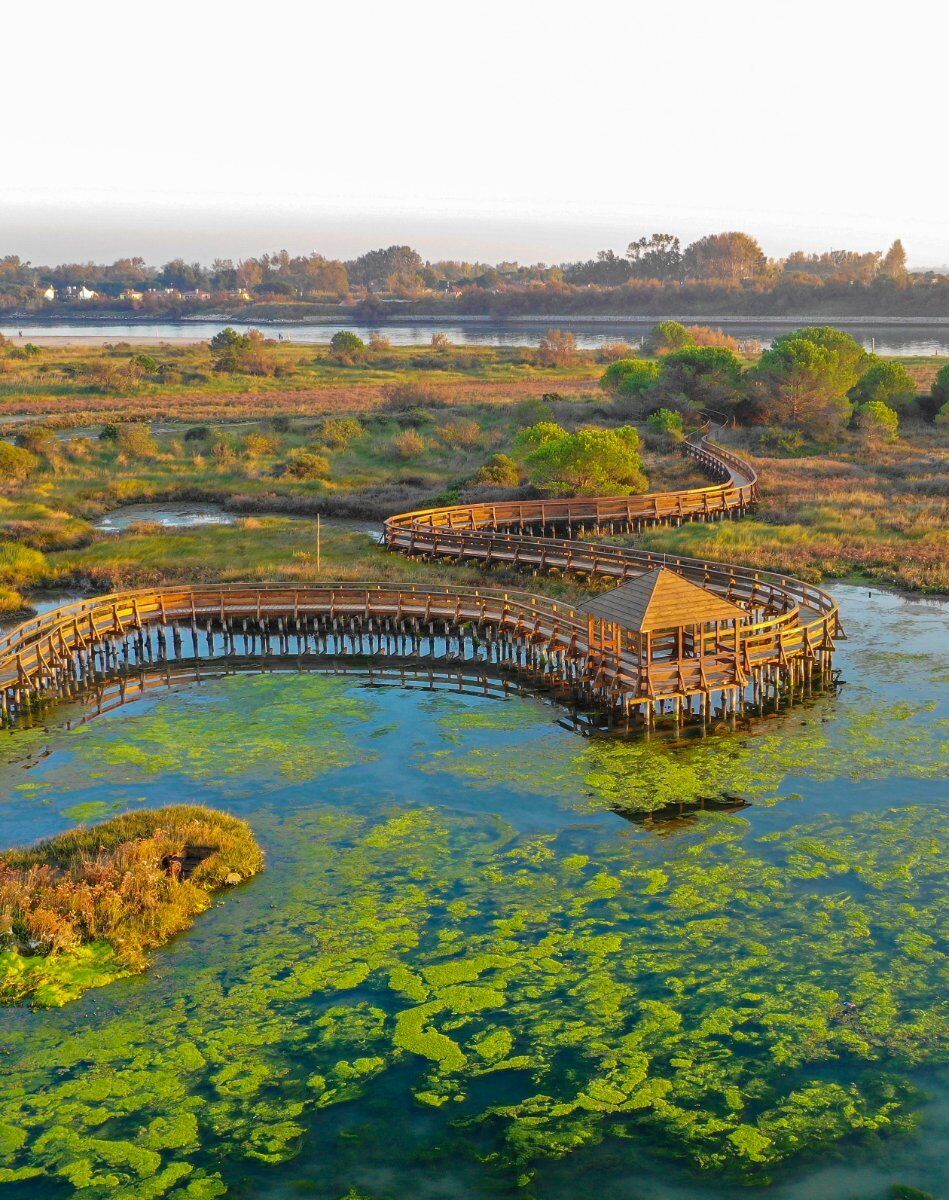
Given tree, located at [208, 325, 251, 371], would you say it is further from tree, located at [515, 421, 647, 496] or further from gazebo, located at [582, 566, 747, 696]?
gazebo, located at [582, 566, 747, 696]

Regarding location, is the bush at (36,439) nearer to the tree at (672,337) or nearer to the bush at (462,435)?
the bush at (462,435)

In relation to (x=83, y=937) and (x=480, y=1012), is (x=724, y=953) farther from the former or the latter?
(x=83, y=937)

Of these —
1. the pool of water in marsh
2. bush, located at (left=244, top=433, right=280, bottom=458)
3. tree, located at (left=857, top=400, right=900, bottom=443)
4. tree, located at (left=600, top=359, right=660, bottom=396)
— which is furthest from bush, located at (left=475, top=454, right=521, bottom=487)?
the pool of water in marsh

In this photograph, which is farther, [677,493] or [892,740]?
[677,493]

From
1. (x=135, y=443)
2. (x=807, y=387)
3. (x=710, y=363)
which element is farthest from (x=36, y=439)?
(x=807, y=387)

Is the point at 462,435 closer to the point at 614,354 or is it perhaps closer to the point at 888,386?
the point at 888,386

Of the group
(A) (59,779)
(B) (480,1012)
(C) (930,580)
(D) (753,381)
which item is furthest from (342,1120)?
(D) (753,381)
